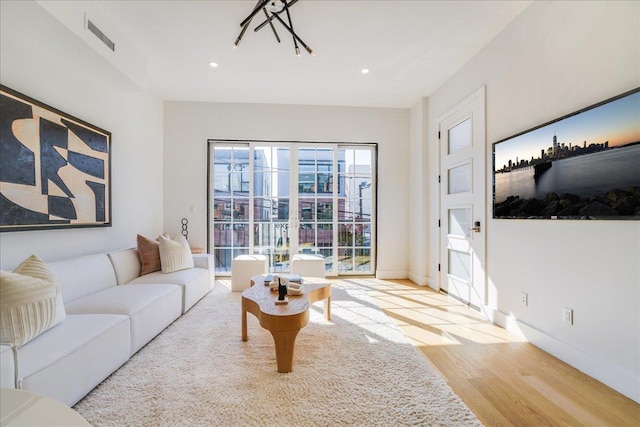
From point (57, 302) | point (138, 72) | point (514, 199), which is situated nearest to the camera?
point (57, 302)

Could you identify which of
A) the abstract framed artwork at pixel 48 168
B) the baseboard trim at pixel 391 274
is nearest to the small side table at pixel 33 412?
the abstract framed artwork at pixel 48 168

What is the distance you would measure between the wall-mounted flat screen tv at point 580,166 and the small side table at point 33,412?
264cm

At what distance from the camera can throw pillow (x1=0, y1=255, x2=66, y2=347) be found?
4.90ft

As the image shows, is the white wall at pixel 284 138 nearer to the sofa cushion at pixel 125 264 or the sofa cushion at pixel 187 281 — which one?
the sofa cushion at pixel 187 281

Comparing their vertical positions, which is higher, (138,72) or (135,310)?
(138,72)

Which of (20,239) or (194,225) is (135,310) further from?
(194,225)

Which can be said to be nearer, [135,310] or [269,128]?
[135,310]

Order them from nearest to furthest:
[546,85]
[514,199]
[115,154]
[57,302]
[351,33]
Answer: [57,302], [546,85], [514,199], [351,33], [115,154]

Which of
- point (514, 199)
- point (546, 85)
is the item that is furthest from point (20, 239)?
point (546, 85)

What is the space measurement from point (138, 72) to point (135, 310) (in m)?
2.60

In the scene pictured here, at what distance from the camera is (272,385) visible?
6.09ft

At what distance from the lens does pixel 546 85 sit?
2367 mm

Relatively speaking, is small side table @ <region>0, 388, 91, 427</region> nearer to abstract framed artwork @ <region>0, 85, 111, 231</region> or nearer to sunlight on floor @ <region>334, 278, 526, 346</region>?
abstract framed artwork @ <region>0, 85, 111, 231</region>

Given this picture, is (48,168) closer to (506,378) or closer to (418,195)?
(506,378)
